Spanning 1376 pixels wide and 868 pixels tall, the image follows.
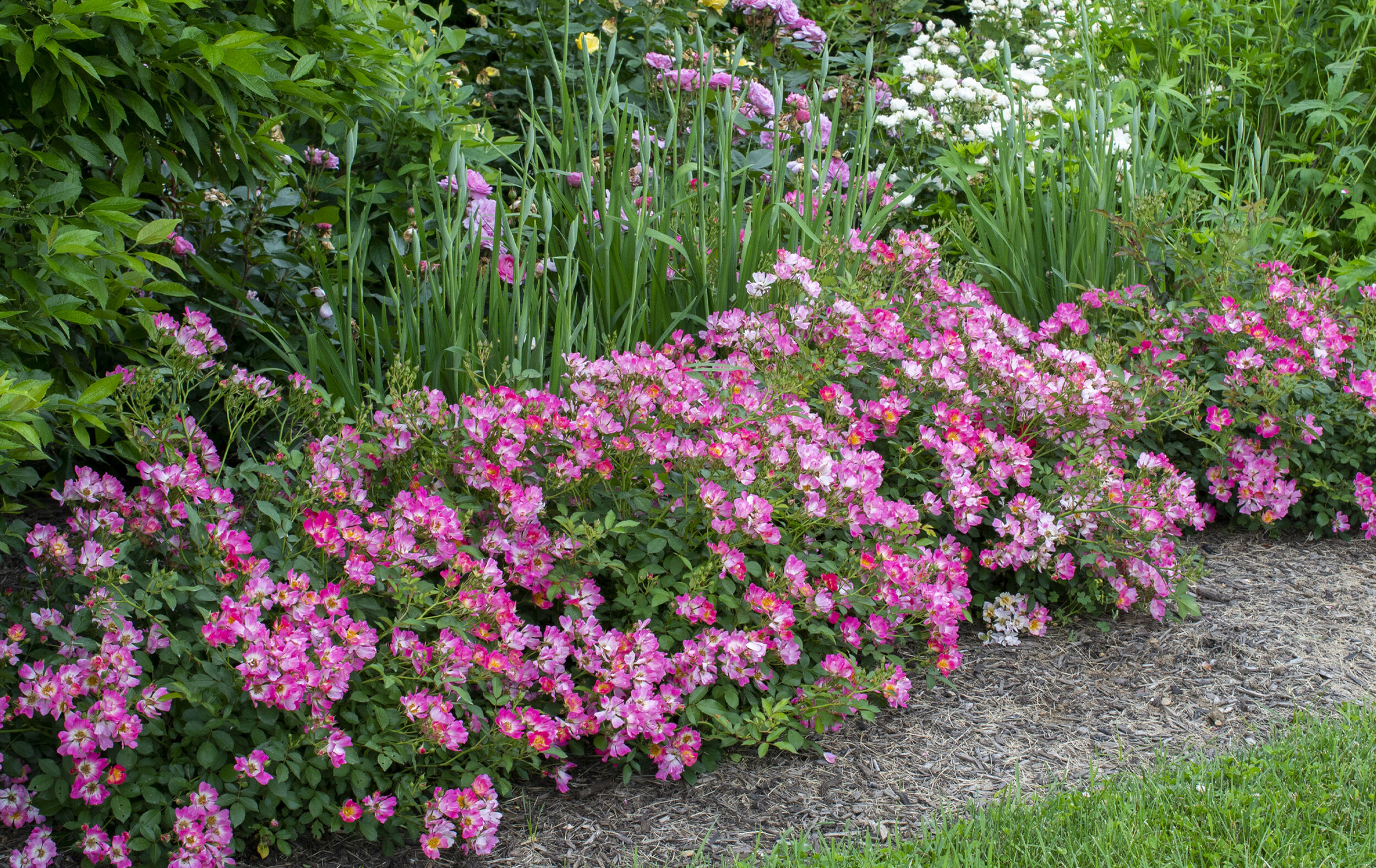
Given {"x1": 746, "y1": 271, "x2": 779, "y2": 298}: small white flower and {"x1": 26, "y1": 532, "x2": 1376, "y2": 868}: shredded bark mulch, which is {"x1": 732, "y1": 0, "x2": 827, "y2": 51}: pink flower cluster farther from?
{"x1": 26, "y1": 532, "x2": 1376, "y2": 868}: shredded bark mulch

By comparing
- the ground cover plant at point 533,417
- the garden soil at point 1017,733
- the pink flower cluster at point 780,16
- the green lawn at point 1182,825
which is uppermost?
the pink flower cluster at point 780,16

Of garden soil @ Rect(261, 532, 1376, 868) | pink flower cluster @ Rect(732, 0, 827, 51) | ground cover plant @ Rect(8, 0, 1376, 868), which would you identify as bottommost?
garden soil @ Rect(261, 532, 1376, 868)

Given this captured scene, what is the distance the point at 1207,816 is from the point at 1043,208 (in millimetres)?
2456

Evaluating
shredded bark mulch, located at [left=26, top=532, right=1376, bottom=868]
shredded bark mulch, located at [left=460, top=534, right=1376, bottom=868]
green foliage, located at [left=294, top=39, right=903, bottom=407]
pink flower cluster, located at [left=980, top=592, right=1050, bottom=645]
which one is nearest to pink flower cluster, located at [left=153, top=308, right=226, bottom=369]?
green foliage, located at [left=294, top=39, right=903, bottom=407]

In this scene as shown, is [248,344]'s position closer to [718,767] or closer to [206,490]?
[206,490]

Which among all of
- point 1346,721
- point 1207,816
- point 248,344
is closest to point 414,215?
point 248,344

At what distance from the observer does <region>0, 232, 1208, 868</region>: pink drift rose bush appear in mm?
1973

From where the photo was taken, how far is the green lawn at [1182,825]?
2.07 m

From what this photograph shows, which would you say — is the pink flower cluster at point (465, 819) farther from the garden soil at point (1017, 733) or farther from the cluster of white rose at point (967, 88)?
the cluster of white rose at point (967, 88)

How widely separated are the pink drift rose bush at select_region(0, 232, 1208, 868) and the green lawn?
1.07 feet

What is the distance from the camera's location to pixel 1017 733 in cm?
256

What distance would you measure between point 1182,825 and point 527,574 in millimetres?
1411

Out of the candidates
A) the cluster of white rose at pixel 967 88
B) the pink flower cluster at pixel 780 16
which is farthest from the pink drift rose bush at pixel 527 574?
the pink flower cluster at pixel 780 16

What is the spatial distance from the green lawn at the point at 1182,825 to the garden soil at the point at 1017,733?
98 mm
